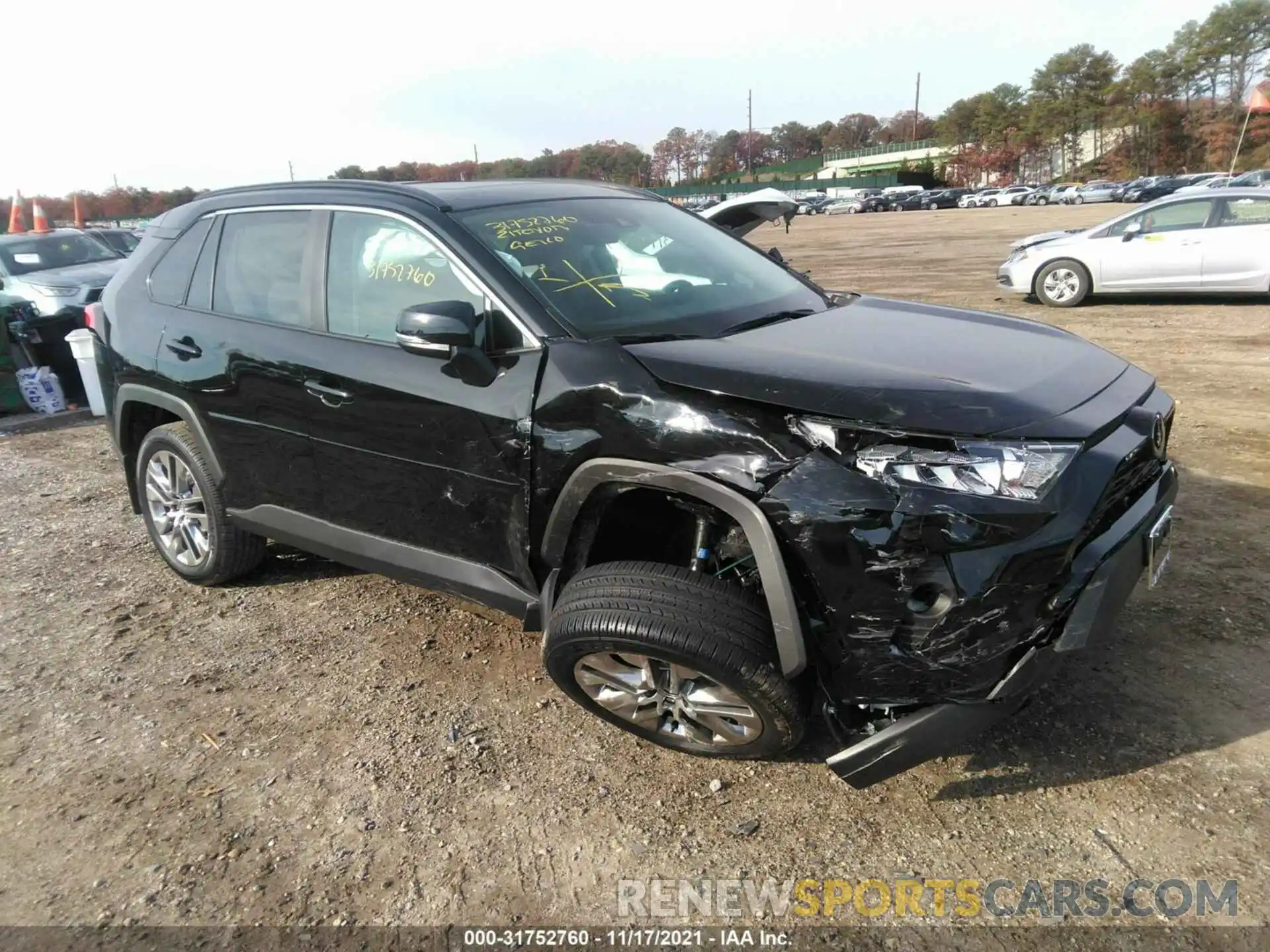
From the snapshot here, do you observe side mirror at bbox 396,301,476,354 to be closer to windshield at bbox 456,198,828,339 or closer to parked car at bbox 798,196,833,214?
windshield at bbox 456,198,828,339

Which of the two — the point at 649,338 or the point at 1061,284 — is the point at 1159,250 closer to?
the point at 1061,284

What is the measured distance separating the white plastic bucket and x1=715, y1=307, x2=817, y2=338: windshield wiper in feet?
21.9

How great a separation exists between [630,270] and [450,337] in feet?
2.75

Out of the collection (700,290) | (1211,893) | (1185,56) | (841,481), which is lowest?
(1211,893)

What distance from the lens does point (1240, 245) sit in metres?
10.4

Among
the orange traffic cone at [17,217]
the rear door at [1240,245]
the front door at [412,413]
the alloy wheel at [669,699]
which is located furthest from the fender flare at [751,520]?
the orange traffic cone at [17,217]

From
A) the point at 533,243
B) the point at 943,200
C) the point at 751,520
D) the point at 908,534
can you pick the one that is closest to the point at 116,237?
the point at 533,243

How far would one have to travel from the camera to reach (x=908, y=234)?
2995 centimetres

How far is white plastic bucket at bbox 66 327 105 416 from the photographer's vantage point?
782cm

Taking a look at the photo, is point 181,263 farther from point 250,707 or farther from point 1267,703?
point 1267,703

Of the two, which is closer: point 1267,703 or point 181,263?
point 1267,703

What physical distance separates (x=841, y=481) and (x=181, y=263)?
11.0 ft

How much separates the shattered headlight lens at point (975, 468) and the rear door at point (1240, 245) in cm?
1044

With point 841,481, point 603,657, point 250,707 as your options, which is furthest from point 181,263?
point 841,481
